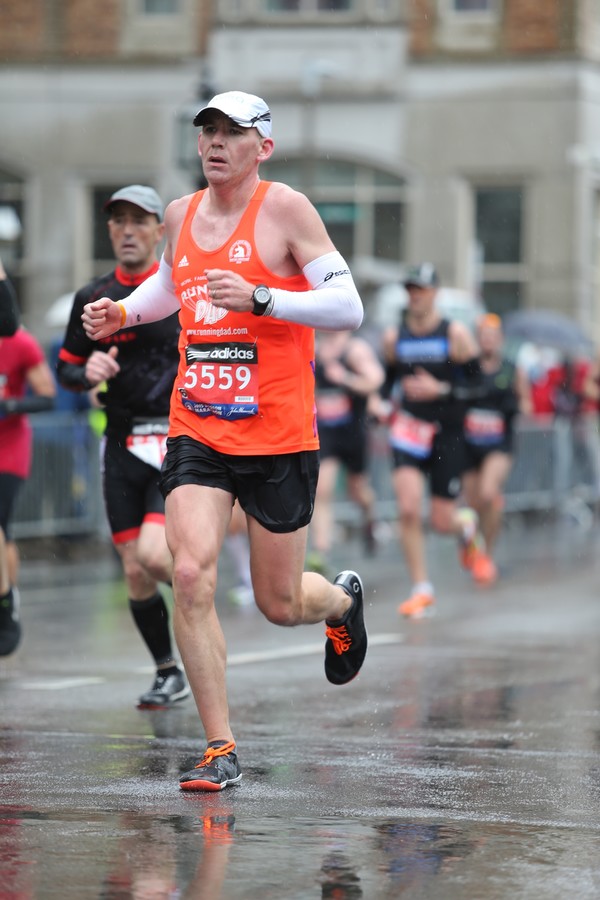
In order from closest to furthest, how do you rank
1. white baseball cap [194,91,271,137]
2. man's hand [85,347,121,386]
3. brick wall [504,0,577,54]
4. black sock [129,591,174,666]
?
white baseball cap [194,91,271,137], man's hand [85,347,121,386], black sock [129,591,174,666], brick wall [504,0,577,54]

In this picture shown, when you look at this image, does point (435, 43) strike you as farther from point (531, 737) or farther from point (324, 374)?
point (531, 737)

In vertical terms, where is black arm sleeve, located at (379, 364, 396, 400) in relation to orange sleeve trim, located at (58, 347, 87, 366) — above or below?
below

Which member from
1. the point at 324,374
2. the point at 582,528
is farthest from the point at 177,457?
the point at 582,528

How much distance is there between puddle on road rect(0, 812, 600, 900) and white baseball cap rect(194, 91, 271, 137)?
7.28ft

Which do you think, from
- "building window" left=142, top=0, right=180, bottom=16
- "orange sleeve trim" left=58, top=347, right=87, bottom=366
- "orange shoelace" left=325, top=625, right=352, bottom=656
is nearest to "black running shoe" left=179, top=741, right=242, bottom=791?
"orange shoelace" left=325, top=625, right=352, bottom=656

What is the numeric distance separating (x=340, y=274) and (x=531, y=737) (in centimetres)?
209

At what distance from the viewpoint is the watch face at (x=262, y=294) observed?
6031 mm

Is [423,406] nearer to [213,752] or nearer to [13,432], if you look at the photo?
[13,432]

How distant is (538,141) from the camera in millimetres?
37906

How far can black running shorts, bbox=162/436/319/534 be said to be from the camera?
6.37 meters

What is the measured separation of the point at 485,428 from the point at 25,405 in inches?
276

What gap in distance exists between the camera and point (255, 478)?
6426 millimetres

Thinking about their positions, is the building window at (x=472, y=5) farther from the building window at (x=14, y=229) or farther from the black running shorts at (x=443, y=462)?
the black running shorts at (x=443, y=462)

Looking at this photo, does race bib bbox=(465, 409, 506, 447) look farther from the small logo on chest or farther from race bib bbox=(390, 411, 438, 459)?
the small logo on chest
